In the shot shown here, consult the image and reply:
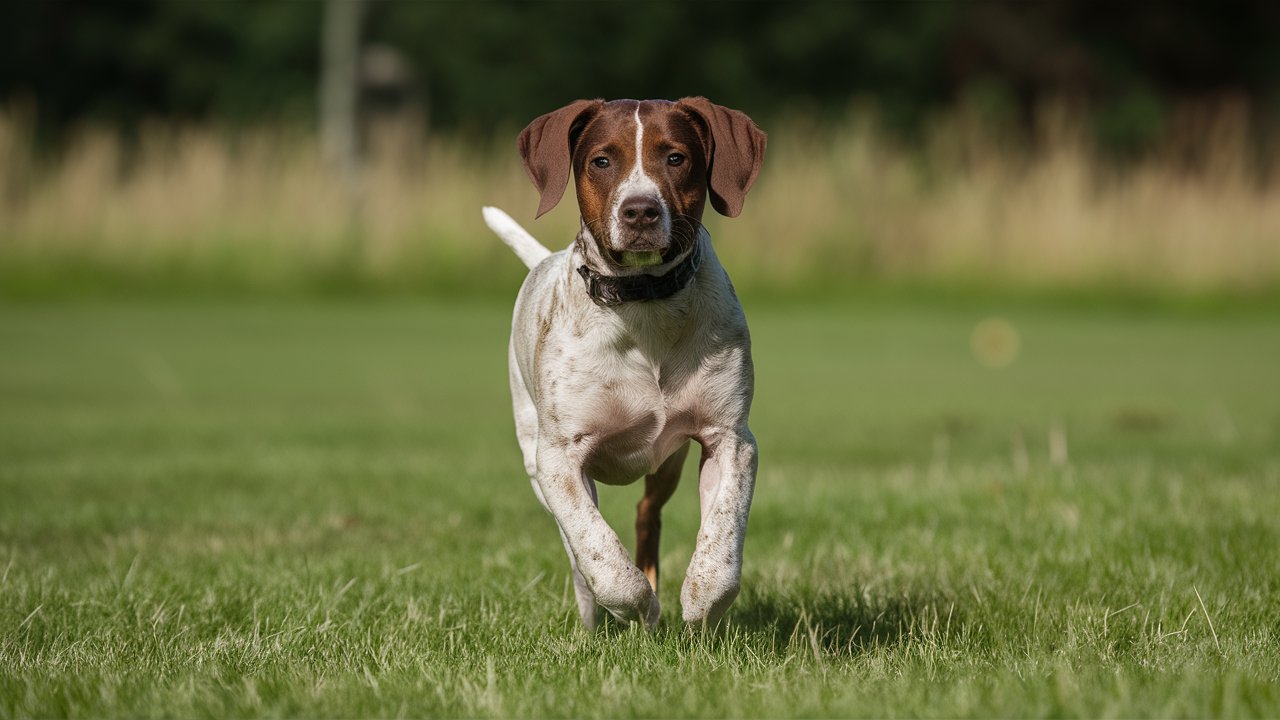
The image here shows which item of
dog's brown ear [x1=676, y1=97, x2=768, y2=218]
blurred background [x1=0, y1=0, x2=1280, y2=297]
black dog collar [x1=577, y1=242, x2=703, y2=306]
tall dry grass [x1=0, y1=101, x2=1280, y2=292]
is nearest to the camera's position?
black dog collar [x1=577, y1=242, x2=703, y2=306]

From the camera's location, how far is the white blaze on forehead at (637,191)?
10.8ft

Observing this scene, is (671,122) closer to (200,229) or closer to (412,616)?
(412,616)

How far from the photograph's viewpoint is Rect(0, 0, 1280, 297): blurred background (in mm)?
15891

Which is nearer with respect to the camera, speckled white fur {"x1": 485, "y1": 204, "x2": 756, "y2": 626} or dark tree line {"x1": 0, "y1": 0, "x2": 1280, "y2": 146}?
speckled white fur {"x1": 485, "y1": 204, "x2": 756, "y2": 626}

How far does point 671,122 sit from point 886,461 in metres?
4.36

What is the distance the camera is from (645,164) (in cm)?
342

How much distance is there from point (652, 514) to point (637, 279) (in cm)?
73

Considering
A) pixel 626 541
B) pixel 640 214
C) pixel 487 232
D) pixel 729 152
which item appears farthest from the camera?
pixel 487 232

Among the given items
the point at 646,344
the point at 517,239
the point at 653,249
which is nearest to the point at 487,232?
the point at 517,239

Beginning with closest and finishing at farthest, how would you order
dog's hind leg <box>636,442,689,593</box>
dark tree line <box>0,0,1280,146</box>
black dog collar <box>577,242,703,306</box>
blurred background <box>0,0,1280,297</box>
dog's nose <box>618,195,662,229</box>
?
dog's nose <box>618,195,662,229</box> < black dog collar <box>577,242,703,306</box> < dog's hind leg <box>636,442,689,593</box> < blurred background <box>0,0,1280,297</box> < dark tree line <box>0,0,1280,146</box>

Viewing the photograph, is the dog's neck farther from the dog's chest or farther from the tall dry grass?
the tall dry grass

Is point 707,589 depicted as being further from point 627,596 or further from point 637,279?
point 637,279

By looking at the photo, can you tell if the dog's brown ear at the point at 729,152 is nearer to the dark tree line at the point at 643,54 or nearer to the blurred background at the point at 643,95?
the blurred background at the point at 643,95

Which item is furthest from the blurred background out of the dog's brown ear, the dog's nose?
the dog's nose
